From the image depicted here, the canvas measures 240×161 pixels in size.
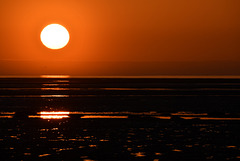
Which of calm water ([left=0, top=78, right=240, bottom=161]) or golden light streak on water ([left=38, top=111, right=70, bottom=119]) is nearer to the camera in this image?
calm water ([left=0, top=78, right=240, bottom=161])

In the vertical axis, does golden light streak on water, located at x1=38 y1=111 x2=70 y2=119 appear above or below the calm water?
above

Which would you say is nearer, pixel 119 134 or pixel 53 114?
pixel 119 134

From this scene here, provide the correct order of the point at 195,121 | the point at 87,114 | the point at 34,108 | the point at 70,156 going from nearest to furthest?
the point at 70,156
the point at 195,121
the point at 87,114
the point at 34,108

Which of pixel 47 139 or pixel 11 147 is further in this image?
pixel 47 139

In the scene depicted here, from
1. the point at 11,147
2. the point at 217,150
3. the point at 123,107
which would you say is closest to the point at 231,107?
the point at 123,107

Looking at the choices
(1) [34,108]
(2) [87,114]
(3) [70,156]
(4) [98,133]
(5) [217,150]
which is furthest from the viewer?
(1) [34,108]

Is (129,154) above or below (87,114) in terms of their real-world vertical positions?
below

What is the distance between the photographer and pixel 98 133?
19219 mm

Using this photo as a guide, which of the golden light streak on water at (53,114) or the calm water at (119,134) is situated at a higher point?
the golden light streak on water at (53,114)

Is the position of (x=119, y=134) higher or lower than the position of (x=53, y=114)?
lower

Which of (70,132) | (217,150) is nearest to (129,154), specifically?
(217,150)

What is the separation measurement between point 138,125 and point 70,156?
7.23m

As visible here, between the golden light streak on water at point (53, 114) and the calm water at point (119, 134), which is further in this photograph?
the golden light streak on water at point (53, 114)

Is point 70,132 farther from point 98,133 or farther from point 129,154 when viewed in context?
point 129,154
